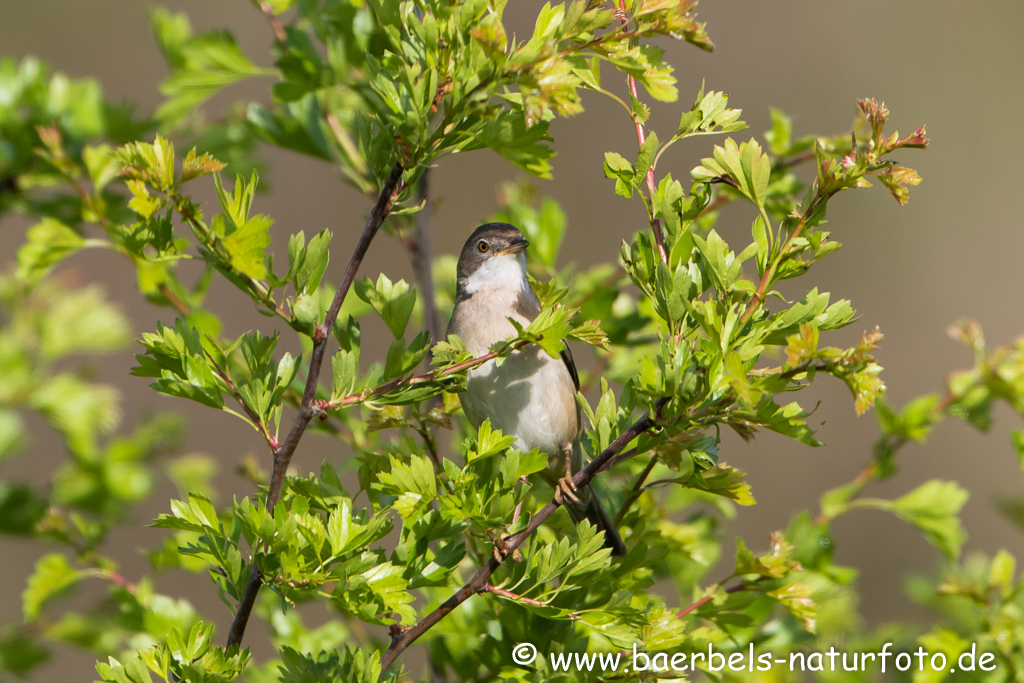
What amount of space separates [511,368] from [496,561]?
119cm

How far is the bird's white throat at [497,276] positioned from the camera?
2887mm

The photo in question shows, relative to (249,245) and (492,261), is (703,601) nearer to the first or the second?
(249,245)

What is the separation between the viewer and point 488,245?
288 cm

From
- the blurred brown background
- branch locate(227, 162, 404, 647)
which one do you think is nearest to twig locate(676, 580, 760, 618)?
branch locate(227, 162, 404, 647)

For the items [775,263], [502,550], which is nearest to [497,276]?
[502,550]

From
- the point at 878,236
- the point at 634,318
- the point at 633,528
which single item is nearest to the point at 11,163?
the point at 634,318

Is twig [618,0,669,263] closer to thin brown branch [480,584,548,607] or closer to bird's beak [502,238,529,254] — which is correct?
thin brown branch [480,584,548,607]

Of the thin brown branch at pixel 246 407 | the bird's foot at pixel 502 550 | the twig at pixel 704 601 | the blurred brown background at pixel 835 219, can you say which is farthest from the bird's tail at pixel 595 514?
the blurred brown background at pixel 835 219

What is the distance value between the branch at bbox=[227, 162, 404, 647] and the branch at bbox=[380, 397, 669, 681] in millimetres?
259

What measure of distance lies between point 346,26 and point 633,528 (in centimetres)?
153

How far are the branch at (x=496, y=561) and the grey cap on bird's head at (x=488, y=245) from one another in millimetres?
1396

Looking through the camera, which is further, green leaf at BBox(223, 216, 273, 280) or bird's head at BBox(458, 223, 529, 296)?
bird's head at BBox(458, 223, 529, 296)

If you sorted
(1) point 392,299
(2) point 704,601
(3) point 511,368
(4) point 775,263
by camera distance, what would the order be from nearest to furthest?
(4) point 775,263 → (1) point 392,299 → (2) point 704,601 → (3) point 511,368

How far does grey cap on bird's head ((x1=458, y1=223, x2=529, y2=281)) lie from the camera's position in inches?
110
